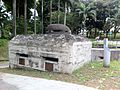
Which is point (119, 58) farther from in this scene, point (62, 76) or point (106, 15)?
point (106, 15)

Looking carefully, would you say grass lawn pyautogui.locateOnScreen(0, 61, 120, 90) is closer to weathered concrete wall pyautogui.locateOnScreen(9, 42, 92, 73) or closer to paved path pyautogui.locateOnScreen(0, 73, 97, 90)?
weathered concrete wall pyautogui.locateOnScreen(9, 42, 92, 73)

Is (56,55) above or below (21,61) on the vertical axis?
above

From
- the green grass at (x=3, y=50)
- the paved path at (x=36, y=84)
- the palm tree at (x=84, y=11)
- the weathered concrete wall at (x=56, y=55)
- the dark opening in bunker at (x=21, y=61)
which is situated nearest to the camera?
the paved path at (x=36, y=84)

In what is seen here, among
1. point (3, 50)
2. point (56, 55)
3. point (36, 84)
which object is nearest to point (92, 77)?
point (56, 55)

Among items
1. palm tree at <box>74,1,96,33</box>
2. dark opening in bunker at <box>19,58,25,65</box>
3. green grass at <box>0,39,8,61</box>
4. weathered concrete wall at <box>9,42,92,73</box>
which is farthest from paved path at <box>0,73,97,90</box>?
palm tree at <box>74,1,96,33</box>

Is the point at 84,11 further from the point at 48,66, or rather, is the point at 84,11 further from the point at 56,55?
the point at 56,55

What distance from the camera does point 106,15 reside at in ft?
140

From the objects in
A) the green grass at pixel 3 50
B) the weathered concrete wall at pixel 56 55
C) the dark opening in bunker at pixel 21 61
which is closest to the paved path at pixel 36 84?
the weathered concrete wall at pixel 56 55

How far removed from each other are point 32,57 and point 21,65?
0.95m

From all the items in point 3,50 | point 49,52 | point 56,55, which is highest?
point 49,52

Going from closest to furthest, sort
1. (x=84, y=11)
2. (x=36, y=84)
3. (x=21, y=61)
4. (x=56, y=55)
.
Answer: (x=36, y=84)
(x=56, y=55)
(x=21, y=61)
(x=84, y=11)

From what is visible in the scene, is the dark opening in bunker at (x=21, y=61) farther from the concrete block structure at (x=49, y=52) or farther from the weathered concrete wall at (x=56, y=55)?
the weathered concrete wall at (x=56, y=55)

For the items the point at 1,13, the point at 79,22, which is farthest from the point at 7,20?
the point at 79,22

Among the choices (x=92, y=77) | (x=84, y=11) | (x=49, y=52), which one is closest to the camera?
(x=92, y=77)
